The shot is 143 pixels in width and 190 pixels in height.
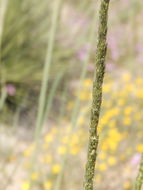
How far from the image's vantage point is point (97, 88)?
1.35 ft

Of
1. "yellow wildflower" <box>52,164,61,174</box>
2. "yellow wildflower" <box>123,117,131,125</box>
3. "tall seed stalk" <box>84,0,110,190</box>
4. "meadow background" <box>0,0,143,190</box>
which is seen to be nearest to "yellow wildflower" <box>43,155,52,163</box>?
"meadow background" <box>0,0,143,190</box>

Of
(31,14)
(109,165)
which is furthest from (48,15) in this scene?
(109,165)

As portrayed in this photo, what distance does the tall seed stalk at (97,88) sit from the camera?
0.39 metres

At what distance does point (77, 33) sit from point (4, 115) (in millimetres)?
1168

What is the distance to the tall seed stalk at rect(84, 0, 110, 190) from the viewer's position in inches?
15.5

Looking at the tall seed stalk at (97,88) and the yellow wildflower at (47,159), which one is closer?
the tall seed stalk at (97,88)

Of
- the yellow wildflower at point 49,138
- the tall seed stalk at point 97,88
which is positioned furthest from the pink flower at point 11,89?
the tall seed stalk at point 97,88

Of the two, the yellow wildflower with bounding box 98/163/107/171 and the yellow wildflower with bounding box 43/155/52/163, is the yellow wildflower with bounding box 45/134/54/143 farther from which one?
the yellow wildflower with bounding box 98/163/107/171

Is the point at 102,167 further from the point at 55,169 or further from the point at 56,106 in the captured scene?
the point at 56,106

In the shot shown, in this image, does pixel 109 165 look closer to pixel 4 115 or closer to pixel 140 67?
pixel 4 115

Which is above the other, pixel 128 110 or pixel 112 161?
pixel 128 110

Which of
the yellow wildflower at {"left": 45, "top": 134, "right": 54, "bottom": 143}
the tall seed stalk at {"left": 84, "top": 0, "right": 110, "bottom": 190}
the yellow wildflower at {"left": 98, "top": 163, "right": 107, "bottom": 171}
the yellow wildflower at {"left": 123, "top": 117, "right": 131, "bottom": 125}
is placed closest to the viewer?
the tall seed stalk at {"left": 84, "top": 0, "right": 110, "bottom": 190}

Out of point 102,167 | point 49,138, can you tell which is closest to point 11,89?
point 49,138

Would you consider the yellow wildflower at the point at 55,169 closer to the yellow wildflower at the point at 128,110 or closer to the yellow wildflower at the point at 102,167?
the yellow wildflower at the point at 102,167
